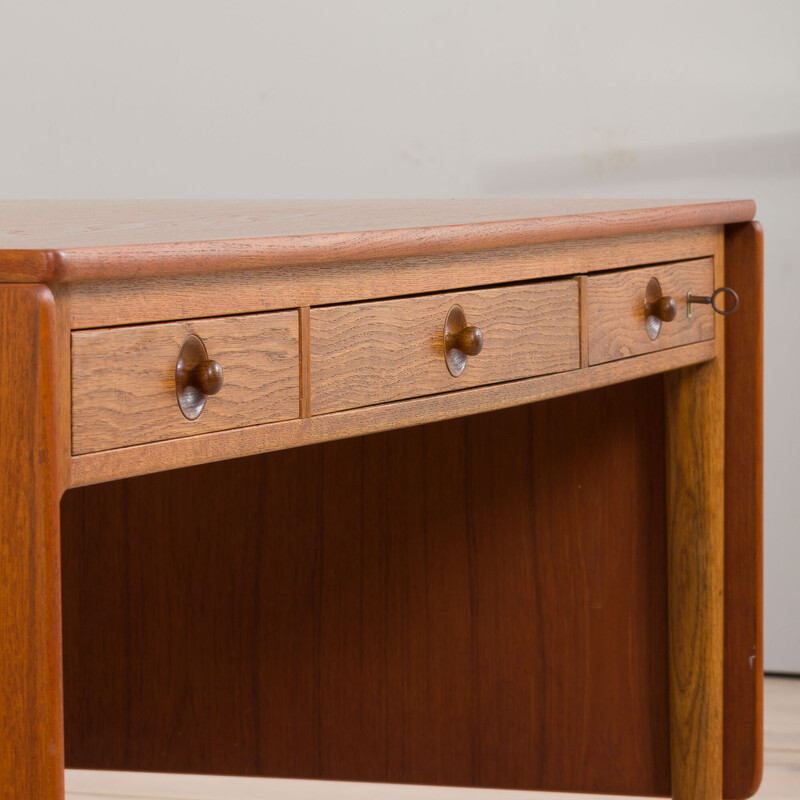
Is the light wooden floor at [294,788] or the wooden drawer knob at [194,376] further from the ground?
the wooden drawer knob at [194,376]

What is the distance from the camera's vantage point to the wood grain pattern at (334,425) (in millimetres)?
845

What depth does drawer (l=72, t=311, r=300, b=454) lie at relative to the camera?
82 centimetres

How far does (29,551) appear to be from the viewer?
77 centimetres

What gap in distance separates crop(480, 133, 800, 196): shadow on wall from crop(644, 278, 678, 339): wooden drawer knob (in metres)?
1.08

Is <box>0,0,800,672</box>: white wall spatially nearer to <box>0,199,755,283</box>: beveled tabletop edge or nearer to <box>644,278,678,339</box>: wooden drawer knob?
<box>0,199,755,283</box>: beveled tabletop edge

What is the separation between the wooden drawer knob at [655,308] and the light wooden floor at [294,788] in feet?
2.46

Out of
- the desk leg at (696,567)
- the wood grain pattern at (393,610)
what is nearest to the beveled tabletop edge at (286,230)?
the desk leg at (696,567)

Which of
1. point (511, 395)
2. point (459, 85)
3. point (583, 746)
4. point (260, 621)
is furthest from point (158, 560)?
point (459, 85)

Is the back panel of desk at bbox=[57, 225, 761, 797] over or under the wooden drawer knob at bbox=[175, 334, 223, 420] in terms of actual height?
under

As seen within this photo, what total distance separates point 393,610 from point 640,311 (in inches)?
22.8

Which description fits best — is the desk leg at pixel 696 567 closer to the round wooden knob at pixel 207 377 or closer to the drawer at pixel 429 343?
the drawer at pixel 429 343

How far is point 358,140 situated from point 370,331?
1.55m

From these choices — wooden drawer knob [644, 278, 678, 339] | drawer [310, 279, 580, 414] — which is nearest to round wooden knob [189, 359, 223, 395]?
drawer [310, 279, 580, 414]

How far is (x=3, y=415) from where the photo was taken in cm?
77
